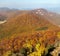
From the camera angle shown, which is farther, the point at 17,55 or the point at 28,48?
the point at 28,48

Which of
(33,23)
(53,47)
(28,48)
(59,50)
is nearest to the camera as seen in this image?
(59,50)

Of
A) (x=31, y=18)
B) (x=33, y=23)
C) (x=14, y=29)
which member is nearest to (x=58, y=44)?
(x=14, y=29)

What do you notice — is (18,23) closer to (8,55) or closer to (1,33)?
(1,33)

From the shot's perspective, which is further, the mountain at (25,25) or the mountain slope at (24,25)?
the mountain at (25,25)

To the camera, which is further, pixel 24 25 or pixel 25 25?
pixel 25 25

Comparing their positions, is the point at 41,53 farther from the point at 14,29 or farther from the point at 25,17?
the point at 25,17

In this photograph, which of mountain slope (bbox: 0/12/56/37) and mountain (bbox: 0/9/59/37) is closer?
mountain slope (bbox: 0/12/56/37)

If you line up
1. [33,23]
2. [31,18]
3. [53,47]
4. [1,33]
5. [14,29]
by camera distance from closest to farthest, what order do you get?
[53,47], [1,33], [14,29], [33,23], [31,18]

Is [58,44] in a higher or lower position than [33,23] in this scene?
higher

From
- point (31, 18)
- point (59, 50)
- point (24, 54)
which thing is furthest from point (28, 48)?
point (31, 18)
